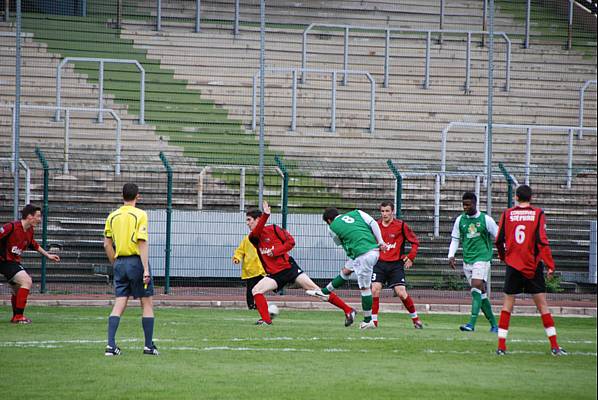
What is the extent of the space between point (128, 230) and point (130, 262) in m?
0.36

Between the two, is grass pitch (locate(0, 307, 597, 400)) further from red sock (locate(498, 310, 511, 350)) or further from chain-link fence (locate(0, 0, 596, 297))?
chain-link fence (locate(0, 0, 596, 297))

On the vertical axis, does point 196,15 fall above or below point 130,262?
above

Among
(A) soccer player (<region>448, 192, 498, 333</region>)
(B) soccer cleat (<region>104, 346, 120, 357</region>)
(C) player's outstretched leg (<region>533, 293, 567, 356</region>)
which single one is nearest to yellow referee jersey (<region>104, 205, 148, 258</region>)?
(B) soccer cleat (<region>104, 346, 120, 357</region>)

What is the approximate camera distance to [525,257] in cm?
1268

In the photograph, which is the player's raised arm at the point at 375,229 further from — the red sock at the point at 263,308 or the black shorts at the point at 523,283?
the black shorts at the point at 523,283

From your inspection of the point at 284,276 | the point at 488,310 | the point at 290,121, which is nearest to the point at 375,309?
the point at 284,276

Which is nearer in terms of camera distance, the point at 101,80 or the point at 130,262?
the point at 130,262

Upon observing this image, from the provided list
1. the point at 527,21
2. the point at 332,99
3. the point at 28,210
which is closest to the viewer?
the point at 28,210

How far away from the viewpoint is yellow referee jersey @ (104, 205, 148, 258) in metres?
12.1

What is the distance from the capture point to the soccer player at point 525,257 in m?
12.6

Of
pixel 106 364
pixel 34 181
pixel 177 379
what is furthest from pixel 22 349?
pixel 34 181

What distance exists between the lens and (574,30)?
31.0m

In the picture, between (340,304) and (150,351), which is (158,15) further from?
(150,351)

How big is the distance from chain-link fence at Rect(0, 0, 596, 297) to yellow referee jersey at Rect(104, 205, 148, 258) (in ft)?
32.8
